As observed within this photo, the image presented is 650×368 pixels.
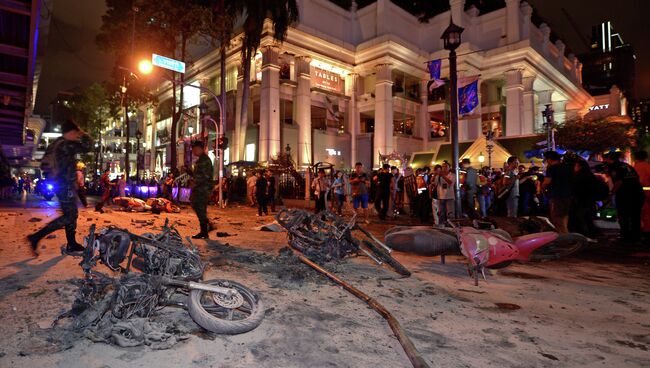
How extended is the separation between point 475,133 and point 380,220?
27.2 meters

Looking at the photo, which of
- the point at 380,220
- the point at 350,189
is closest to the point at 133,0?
the point at 350,189

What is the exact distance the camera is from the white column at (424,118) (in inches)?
1527

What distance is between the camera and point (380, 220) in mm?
12703

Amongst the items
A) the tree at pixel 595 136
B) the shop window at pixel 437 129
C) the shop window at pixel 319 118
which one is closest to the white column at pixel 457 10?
the shop window at pixel 437 129

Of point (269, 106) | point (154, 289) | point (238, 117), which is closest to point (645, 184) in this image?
point (154, 289)

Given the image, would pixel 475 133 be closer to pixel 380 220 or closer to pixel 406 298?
pixel 380 220

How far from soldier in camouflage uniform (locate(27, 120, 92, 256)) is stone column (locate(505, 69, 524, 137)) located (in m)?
34.9

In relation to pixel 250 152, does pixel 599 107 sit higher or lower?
higher

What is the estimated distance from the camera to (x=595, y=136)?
25516 millimetres

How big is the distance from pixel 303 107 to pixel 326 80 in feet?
16.4

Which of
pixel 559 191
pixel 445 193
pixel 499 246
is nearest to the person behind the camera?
pixel 499 246

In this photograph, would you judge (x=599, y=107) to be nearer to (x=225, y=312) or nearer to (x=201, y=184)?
(x=201, y=184)

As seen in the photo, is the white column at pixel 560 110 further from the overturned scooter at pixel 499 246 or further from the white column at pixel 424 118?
the overturned scooter at pixel 499 246

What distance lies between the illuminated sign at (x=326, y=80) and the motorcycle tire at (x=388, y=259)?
29.5m
